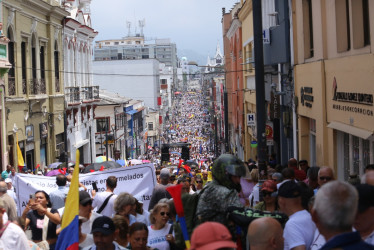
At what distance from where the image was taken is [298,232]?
640 cm

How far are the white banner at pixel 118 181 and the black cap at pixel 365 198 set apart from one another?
27.4ft

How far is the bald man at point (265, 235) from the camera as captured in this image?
4879 mm

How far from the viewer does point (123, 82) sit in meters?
113

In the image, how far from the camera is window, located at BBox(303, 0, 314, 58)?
19750 millimetres

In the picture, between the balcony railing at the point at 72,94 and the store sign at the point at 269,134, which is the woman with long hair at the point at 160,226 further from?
the balcony railing at the point at 72,94

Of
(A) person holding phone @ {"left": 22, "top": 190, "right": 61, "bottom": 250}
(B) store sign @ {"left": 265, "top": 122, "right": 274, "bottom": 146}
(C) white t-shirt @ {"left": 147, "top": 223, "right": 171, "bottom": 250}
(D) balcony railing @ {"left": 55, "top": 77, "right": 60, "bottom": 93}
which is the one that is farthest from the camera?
(D) balcony railing @ {"left": 55, "top": 77, "right": 60, "bottom": 93}

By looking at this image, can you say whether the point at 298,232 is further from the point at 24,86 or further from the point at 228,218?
the point at 24,86

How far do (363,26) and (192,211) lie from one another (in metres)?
8.15

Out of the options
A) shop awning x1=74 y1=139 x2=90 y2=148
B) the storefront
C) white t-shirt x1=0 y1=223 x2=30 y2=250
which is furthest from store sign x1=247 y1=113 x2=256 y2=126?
white t-shirt x1=0 y1=223 x2=30 y2=250

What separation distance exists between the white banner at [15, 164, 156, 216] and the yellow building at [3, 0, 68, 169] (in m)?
16.3

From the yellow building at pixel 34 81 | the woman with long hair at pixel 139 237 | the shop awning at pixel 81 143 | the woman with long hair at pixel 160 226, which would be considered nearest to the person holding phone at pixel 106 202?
the woman with long hair at pixel 160 226

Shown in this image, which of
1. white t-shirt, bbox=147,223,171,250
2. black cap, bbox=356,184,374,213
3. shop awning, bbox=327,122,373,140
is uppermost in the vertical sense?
shop awning, bbox=327,122,373,140

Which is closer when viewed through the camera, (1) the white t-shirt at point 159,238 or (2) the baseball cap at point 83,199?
(1) the white t-shirt at point 159,238

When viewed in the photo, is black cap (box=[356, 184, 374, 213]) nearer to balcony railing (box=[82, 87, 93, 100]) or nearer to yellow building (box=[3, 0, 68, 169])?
yellow building (box=[3, 0, 68, 169])
